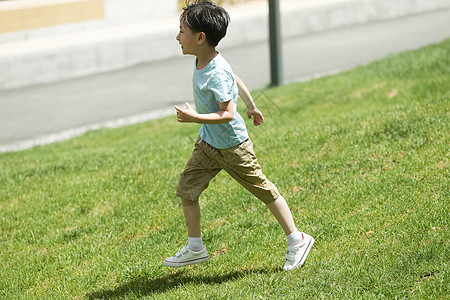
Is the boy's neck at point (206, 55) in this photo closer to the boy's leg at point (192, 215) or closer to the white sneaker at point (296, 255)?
the boy's leg at point (192, 215)

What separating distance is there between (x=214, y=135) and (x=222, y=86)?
1.18ft

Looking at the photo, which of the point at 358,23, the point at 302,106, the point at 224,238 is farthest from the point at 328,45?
the point at 224,238

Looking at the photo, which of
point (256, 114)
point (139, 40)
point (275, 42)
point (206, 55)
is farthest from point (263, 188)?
point (139, 40)

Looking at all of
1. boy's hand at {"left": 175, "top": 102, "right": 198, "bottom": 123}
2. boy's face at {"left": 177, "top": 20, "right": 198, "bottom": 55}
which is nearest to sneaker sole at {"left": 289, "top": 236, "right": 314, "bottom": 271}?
boy's hand at {"left": 175, "top": 102, "right": 198, "bottom": 123}

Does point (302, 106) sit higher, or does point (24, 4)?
point (24, 4)

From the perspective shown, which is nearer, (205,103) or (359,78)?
(205,103)

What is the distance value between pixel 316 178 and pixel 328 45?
36.2ft

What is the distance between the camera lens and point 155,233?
5273mm

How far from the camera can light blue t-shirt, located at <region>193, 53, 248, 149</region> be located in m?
4.06

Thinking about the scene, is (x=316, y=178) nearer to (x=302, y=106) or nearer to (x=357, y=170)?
(x=357, y=170)

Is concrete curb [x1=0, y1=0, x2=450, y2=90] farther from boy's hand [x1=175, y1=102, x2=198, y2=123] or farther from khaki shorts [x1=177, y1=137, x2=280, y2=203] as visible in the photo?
boy's hand [x1=175, y1=102, x2=198, y2=123]

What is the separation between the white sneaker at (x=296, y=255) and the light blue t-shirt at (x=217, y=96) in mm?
751

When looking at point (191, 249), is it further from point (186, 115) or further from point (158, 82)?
point (158, 82)

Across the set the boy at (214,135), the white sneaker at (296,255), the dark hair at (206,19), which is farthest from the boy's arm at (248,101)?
the white sneaker at (296,255)
